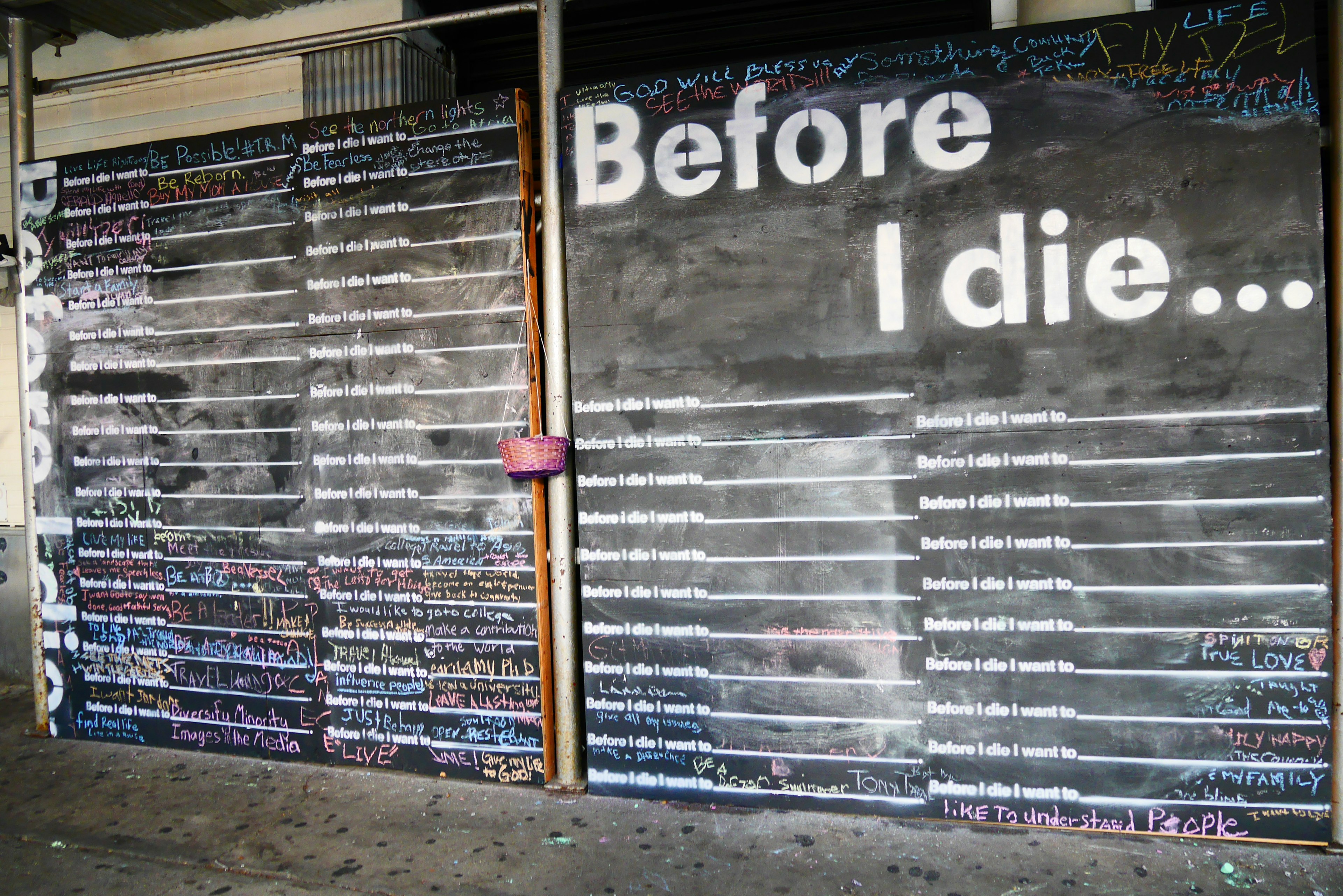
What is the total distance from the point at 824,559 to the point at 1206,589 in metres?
1.56

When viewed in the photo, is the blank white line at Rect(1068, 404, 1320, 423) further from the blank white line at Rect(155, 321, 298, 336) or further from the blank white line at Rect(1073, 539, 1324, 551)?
the blank white line at Rect(155, 321, 298, 336)

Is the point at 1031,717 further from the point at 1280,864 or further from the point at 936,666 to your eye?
the point at 1280,864

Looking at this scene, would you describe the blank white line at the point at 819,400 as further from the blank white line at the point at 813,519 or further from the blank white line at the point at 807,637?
the blank white line at the point at 807,637

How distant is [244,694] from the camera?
4293 millimetres

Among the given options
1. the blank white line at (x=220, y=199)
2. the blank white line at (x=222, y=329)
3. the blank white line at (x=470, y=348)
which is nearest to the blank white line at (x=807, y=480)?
the blank white line at (x=470, y=348)

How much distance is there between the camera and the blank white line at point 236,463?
4184 millimetres

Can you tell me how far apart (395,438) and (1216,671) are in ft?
12.9

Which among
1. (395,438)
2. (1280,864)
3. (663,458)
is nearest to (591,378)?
(663,458)

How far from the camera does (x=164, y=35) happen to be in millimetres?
5398

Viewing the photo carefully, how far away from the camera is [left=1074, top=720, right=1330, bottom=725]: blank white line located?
3.17 m

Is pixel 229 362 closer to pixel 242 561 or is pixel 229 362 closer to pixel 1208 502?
pixel 242 561

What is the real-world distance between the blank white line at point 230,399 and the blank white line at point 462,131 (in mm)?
1514

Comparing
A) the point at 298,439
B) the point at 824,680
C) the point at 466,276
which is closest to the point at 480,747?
the point at 824,680

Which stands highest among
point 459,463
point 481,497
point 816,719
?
point 459,463
